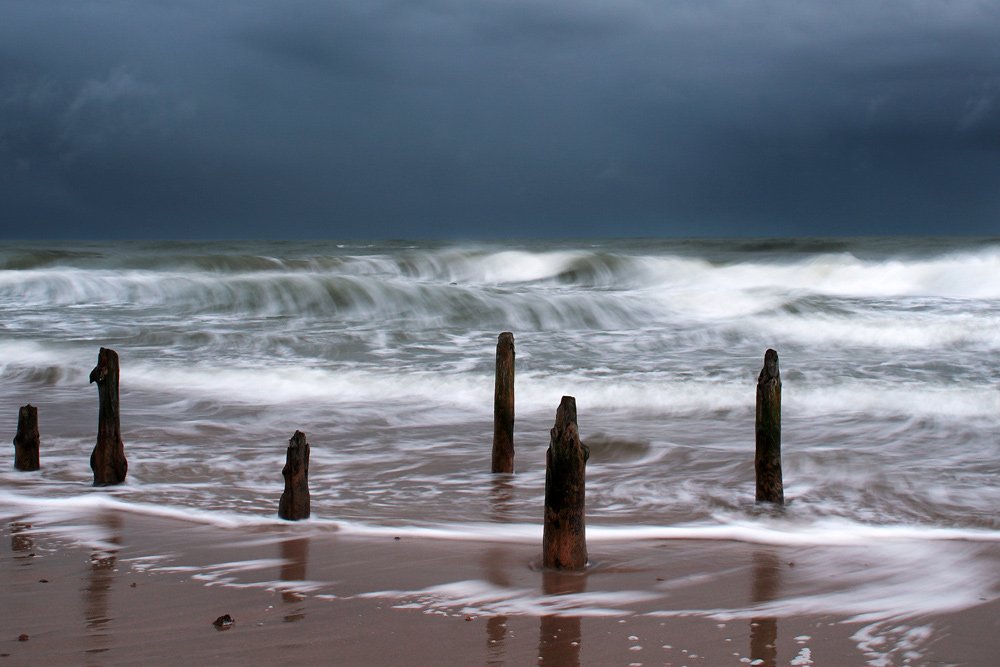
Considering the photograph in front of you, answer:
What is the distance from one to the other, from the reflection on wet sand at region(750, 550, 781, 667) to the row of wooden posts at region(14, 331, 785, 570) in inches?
35.6

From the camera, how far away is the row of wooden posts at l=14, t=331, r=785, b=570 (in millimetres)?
5199

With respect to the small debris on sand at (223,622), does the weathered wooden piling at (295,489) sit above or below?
above

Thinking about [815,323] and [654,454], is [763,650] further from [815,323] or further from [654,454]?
[815,323]

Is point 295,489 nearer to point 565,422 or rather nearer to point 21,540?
point 21,540

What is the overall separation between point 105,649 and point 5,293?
2573 cm

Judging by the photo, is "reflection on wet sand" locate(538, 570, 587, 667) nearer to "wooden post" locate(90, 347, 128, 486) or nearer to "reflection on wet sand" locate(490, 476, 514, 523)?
"reflection on wet sand" locate(490, 476, 514, 523)

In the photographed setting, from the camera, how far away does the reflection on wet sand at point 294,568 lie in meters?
4.59

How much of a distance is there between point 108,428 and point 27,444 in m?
1.04

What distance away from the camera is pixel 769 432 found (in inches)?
276

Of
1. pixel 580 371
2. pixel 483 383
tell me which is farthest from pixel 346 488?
pixel 580 371

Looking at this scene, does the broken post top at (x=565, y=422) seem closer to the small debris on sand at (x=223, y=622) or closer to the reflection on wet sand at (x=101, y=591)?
the small debris on sand at (x=223, y=622)

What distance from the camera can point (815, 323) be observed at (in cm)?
2178

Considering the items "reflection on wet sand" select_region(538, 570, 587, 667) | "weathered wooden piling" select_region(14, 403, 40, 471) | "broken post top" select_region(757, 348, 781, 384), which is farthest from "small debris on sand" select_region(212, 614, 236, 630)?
"weathered wooden piling" select_region(14, 403, 40, 471)

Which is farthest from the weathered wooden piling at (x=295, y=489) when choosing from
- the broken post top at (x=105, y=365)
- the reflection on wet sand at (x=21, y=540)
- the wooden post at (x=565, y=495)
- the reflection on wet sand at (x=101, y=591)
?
the wooden post at (x=565, y=495)
